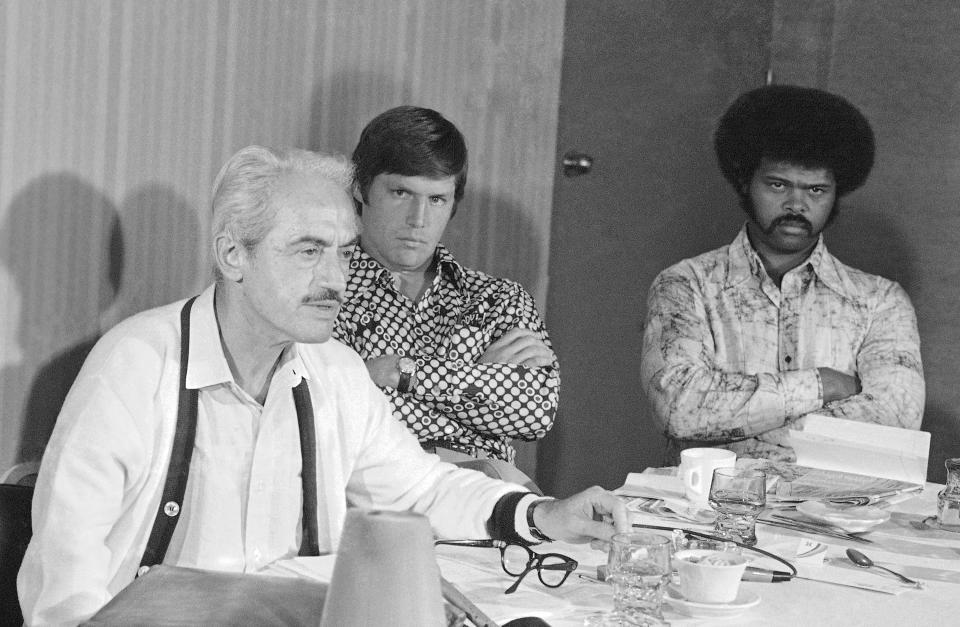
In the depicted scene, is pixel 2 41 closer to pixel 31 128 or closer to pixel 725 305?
pixel 31 128

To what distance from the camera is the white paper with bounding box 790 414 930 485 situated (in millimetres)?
2236

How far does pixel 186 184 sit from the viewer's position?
236cm

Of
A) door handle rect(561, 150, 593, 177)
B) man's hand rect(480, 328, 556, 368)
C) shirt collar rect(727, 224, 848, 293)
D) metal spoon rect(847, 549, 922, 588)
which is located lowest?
metal spoon rect(847, 549, 922, 588)

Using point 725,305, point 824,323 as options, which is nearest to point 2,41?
point 725,305

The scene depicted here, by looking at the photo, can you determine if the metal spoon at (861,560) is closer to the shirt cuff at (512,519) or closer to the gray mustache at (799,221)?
the shirt cuff at (512,519)

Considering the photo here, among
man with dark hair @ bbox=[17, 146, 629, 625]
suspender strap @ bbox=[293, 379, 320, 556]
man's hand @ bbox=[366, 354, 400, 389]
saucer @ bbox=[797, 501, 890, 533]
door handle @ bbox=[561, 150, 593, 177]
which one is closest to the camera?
man with dark hair @ bbox=[17, 146, 629, 625]

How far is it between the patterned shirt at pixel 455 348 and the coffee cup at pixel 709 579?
111 cm

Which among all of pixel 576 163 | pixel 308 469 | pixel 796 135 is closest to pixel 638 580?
pixel 308 469

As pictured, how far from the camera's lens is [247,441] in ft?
5.73

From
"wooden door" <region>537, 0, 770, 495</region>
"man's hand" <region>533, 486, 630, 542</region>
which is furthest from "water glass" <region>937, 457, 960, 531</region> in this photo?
"wooden door" <region>537, 0, 770, 495</region>

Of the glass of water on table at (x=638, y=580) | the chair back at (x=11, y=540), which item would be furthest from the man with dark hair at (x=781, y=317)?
the chair back at (x=11, y=540)

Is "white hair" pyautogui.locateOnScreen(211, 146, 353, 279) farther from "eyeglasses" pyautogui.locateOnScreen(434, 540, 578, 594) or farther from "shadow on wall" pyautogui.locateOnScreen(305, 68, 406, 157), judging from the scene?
"shadow on wall" pyautogui.locateOnScreen(305, 68, 406, 157)

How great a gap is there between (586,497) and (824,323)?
5.54 ft

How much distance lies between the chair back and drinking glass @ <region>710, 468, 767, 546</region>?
103 cm
